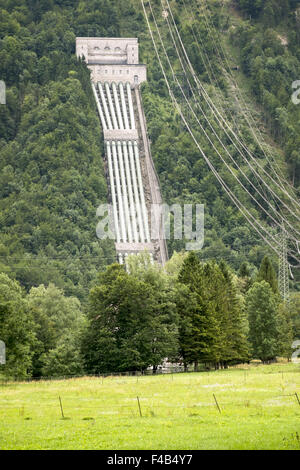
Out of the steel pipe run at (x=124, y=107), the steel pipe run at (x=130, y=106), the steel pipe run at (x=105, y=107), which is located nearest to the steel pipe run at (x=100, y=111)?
the steel pipe run at (x=105, y=107)

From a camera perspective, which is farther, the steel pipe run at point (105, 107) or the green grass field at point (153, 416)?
the steel pipe run at point (105, 107)

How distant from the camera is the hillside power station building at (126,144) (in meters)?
132

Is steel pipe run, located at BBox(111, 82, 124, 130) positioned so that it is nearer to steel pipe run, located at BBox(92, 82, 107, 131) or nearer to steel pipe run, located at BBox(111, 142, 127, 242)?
steel pipe run, located at BBox(92, 82, 107, 131)

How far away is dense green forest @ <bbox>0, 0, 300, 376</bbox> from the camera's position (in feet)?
228

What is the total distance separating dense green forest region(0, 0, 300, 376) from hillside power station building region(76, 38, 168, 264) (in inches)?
92.7

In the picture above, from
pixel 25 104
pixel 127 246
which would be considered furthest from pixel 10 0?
pixel 127 246

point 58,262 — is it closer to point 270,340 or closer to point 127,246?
point 127,246

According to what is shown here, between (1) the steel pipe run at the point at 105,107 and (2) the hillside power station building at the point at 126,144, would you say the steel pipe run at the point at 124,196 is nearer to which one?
(2) the hillside power station building at the point at 126,144

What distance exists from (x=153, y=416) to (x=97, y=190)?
104m

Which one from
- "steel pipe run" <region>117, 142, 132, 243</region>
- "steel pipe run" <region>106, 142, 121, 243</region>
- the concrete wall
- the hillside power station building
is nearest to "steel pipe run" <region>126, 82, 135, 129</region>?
the hillside power station building

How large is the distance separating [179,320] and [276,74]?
124 meters

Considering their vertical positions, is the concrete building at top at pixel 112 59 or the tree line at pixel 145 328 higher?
the concrete building at top at pixel 112 59

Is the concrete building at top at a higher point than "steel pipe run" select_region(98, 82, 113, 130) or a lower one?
higher

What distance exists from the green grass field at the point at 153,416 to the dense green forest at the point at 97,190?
621 inches
